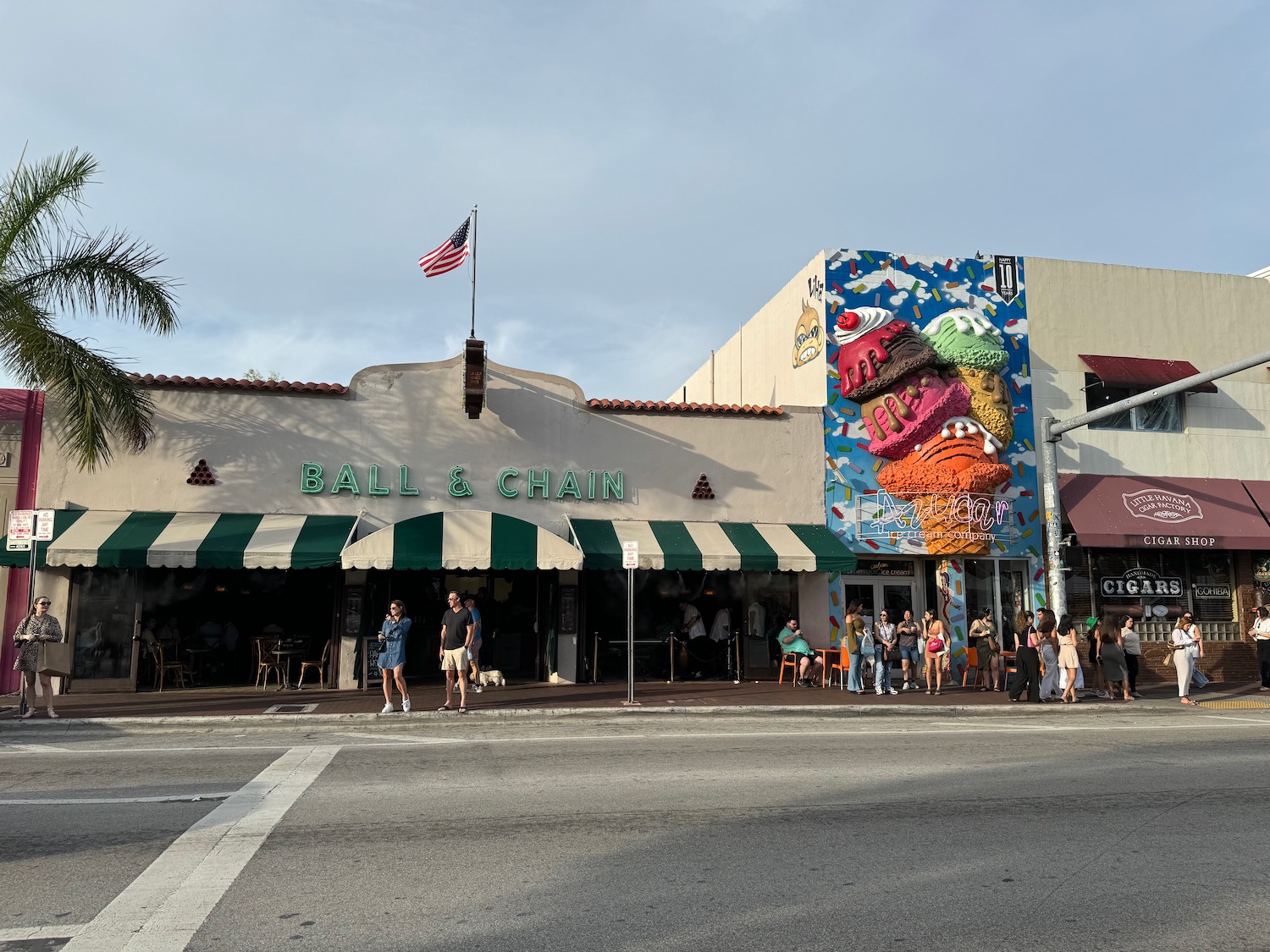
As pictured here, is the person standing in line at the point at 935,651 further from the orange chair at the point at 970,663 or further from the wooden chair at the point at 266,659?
the wooden chair at the point at 266,659

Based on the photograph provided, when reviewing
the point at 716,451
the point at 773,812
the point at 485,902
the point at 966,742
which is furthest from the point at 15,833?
the point at 716,451

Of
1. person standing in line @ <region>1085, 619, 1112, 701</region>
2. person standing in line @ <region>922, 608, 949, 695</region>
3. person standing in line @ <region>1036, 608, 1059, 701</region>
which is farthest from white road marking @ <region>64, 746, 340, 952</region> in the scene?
person standing in line @ <region>1085, 619, 1112, 701</region>

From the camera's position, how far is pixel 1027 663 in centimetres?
1700

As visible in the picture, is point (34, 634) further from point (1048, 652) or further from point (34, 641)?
point (1048, 652)

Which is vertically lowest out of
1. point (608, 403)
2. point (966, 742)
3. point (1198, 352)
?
point (966, 742)

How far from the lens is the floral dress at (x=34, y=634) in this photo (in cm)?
1377

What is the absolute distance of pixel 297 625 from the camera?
63.8 feet

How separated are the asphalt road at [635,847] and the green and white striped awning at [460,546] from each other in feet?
18.5

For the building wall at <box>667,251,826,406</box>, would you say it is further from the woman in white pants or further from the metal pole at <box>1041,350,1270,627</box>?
the woman in white pants

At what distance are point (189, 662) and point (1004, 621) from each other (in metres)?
16.6

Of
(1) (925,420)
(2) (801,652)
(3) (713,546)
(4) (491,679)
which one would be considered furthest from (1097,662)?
(4) (491,679)

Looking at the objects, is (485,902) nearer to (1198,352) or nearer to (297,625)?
(297,625)

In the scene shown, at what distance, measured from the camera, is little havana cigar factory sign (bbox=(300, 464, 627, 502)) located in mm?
18609

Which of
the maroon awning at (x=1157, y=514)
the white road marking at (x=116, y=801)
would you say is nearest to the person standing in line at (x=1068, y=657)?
the maroon awning at (x=1157, y=514)
